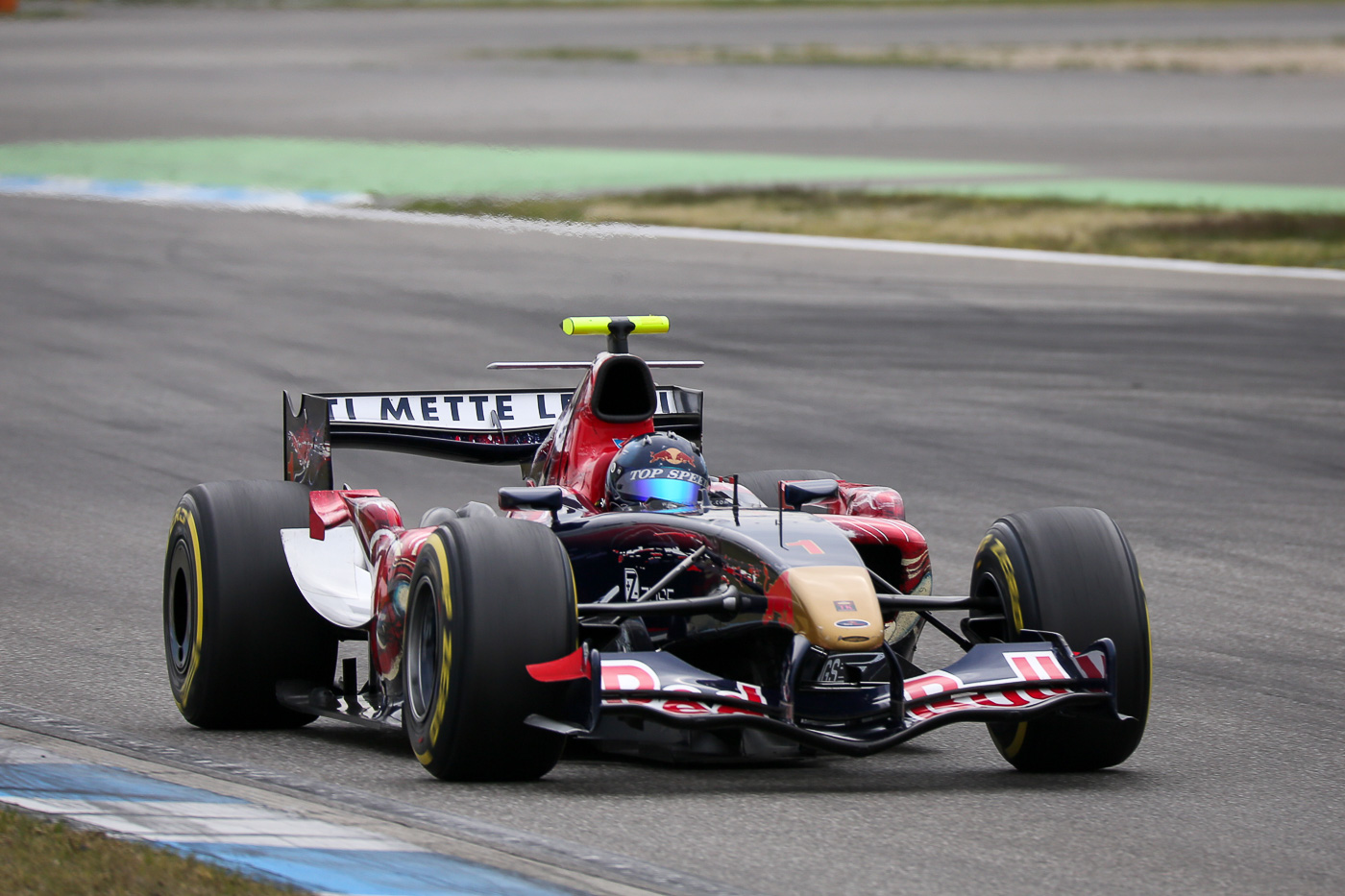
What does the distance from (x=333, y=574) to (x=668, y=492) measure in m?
1.27

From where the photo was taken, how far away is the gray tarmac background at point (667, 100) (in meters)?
32.0

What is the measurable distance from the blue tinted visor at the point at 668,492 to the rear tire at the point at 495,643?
0.94 meters

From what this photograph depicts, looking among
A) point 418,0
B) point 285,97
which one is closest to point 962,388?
point 285,97

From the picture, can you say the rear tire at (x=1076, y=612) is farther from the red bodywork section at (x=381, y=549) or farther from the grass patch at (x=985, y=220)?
the grass patch at (x=985, y=220)

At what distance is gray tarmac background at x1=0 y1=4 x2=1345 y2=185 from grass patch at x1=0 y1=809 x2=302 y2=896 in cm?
2538

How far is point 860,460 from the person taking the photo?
45.5ft

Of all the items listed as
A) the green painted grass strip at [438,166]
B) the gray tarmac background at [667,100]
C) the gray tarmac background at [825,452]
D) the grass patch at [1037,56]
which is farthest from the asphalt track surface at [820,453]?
the grass patch at [1037,56]

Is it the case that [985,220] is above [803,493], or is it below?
above

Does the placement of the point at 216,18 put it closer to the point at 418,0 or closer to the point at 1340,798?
the point at 418,0

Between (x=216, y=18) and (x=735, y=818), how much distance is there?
6092cm

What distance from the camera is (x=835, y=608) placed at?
6.31 meters

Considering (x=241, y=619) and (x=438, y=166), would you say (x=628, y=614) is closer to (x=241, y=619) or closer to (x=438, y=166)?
(x=241, y=619)

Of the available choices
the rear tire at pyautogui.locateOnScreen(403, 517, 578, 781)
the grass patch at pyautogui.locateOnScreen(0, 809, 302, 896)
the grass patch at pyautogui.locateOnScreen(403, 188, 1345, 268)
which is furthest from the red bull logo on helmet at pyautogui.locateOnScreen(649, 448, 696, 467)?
the grass patch at pyautogui.locateOnScreen(403, 188, 1345, 268)

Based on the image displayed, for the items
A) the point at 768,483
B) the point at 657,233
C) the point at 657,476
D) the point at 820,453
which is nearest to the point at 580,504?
the point at 657,476
